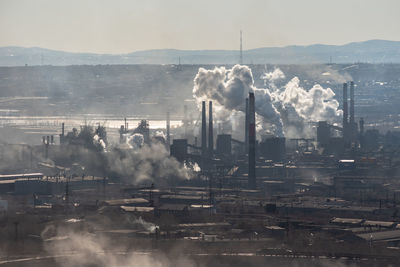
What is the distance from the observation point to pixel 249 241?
165ft

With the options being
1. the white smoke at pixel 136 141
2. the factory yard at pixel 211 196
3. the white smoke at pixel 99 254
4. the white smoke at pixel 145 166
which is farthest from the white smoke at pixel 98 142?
the white smoke at pixel 99 254

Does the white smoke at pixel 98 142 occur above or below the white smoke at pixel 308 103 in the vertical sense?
below

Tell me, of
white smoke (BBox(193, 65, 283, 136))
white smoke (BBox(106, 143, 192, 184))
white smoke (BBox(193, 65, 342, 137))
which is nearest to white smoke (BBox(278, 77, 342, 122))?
white smoke (BBox(193, 65, 342, 137))

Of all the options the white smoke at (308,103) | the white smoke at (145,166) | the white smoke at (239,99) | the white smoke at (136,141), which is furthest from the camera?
the white smoke at (308,103)

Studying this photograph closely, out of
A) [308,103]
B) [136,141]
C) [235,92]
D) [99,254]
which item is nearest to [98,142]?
[136,141]

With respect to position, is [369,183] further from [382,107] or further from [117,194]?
[382,107]

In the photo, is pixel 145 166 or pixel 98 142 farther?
pixel 98 142

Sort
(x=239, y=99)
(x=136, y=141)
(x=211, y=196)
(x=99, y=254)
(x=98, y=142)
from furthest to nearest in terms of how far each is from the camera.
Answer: (x=136, y=141) → (x=239, y=99) → (x=98, y=142) → (x=211, y=196) → (x=99, y=254)

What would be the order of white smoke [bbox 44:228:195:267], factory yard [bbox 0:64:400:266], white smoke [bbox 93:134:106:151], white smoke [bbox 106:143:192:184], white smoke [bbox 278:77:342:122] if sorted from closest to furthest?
white smoke [bbox 44:228:195:267], factory yard [bbox 0:64:400:266], white smoke [bbox 106:143:192:184], white smoke [bbox 93:134:106:151], white smoke [bbox 278:77:342:122]

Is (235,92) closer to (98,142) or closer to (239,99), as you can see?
(239,99)

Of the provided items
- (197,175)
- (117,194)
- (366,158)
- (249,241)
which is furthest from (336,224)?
(366,158)

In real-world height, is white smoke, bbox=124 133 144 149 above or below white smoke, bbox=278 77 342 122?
below

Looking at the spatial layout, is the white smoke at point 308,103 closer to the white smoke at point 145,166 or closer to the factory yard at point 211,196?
the factory yard at point 211,196

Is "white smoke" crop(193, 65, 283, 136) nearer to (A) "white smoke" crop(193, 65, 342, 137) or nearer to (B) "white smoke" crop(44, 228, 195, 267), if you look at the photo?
(A) "white smoke" crop(193, 65, 342, 137)
